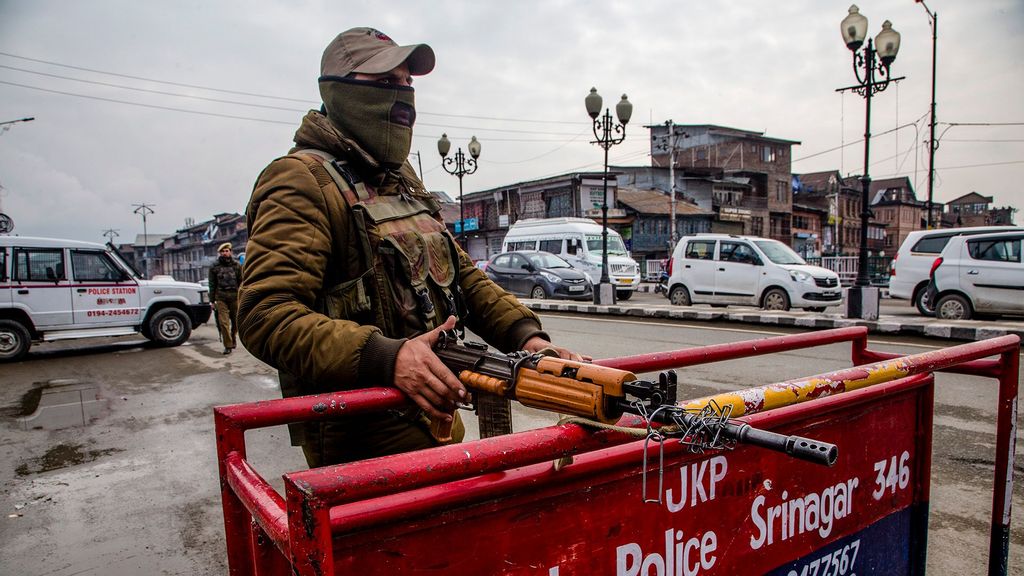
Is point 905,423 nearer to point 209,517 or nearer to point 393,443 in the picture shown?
point 393,443

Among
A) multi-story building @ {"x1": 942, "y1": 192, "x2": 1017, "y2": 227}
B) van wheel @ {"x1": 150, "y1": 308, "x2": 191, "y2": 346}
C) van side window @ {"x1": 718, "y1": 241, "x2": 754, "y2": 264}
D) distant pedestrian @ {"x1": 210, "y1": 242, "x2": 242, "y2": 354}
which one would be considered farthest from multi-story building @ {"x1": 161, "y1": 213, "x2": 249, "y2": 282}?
multi-story building @ {"x1": 942, "y1": 192, "x2": 1017, "y2": 227}

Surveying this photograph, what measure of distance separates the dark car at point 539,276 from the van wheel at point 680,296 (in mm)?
2584

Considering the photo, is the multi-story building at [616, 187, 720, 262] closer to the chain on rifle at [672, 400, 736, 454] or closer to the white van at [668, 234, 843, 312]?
the white van at [668, 234, 843, 312]

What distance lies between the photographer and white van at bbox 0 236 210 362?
9.13 meters

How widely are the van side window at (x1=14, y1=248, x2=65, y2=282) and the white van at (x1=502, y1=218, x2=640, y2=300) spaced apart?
12261mm

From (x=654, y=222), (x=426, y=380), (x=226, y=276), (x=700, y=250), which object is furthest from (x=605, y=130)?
(x=654, y=222)

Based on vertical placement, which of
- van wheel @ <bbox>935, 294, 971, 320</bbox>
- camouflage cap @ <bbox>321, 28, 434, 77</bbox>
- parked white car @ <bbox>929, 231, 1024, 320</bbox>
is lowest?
van wheel @ <bbox>935, 294, 971, 320</bbox>

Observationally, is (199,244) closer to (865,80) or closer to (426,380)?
(865,80)

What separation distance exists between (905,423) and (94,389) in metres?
8.11

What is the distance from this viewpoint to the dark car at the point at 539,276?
52.7 feet

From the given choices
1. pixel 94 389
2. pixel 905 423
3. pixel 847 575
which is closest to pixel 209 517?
pixel 847 575

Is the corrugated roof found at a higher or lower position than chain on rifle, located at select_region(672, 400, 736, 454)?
higher

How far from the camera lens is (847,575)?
1.76 m

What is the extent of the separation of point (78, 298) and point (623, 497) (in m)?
11.2
